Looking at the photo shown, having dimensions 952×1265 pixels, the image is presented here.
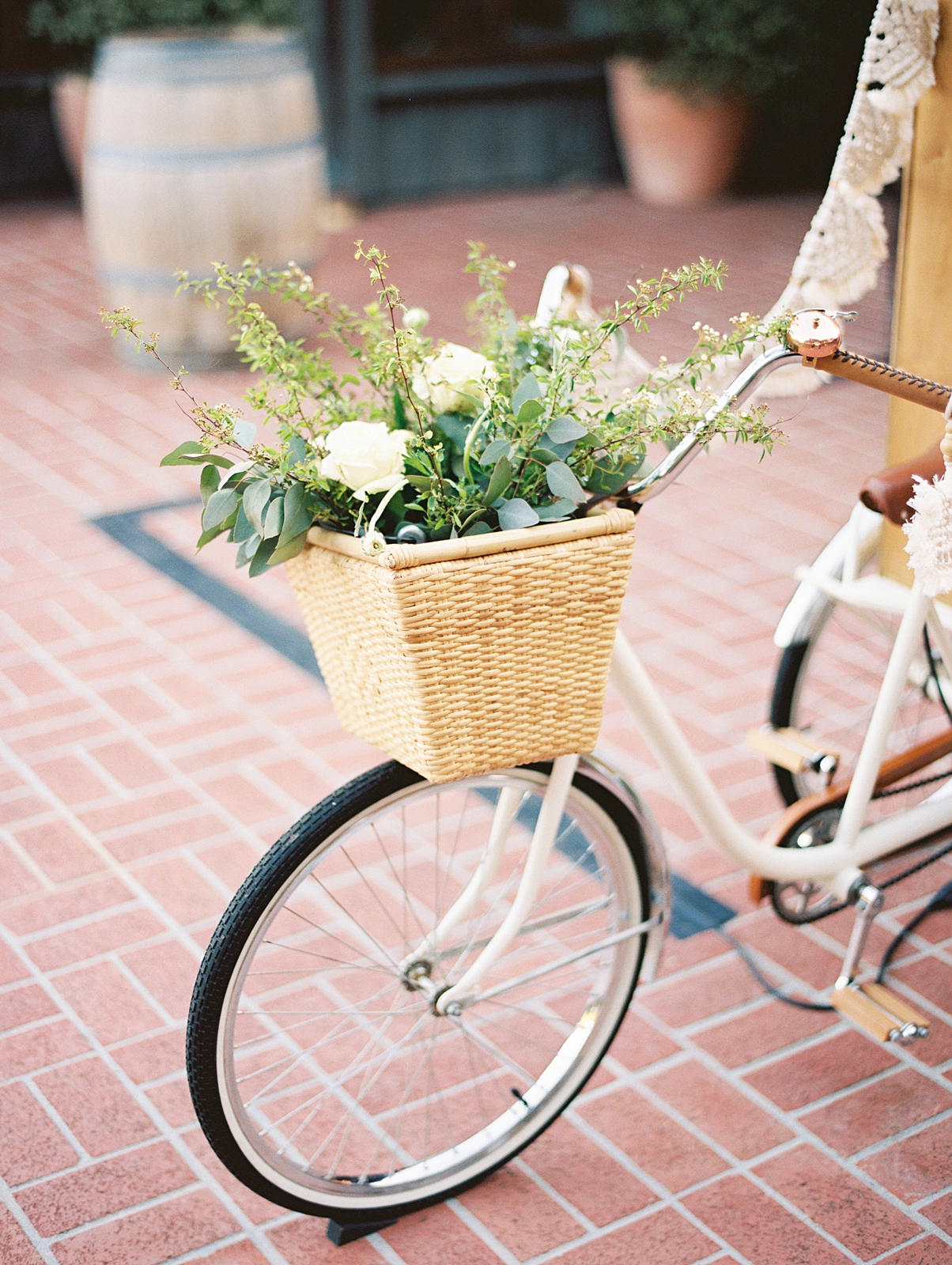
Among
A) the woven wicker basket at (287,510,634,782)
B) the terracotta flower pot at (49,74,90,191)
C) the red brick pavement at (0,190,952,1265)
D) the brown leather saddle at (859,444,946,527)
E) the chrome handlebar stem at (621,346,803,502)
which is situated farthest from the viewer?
the terracotta flower pot at (49,74,90,191)

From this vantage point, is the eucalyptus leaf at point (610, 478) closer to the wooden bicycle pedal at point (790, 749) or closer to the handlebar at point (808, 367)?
the handlebar at point (808, 367)

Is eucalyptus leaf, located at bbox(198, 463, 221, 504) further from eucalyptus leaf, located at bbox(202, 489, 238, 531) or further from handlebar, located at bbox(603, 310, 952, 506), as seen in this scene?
handlebar, located at bbox(603, 310, 952, 506)

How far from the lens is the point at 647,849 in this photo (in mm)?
2100

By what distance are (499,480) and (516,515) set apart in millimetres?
50

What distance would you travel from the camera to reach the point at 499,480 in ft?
5.36

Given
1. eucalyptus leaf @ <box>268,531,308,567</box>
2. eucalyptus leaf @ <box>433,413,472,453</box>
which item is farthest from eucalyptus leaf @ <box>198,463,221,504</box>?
eucalyptus leaf @ <box>433,413,472,453</box>

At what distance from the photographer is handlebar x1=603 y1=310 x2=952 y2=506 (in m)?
1.68

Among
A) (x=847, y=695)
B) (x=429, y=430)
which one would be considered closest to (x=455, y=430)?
(x=429, y=430)

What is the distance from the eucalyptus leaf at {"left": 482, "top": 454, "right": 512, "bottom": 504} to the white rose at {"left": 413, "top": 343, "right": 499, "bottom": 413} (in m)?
0.13

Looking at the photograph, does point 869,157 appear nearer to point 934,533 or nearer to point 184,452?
point 934,533

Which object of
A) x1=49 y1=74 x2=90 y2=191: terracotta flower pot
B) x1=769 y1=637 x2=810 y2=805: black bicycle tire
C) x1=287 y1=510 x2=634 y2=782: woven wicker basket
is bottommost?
x1=769 y1=637 x2=810 y2=805: black bicycle tire

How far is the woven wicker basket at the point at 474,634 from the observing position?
5.19ft

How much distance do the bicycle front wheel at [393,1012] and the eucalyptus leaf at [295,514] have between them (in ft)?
1.19

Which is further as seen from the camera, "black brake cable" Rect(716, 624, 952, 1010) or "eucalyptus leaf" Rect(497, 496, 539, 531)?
"black brake cable" Rect(716, 624, 952, 1010)
